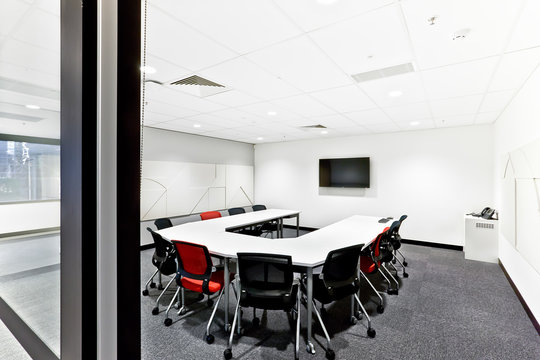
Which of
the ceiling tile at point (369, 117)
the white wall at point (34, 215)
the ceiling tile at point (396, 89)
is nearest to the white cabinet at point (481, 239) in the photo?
the ceiling tile at point (369, 117)

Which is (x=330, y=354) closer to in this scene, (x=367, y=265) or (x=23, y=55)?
(x=367, y=265)

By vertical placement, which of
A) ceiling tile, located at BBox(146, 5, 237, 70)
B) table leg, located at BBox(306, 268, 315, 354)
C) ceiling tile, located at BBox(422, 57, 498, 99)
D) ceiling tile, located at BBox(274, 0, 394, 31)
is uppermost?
ceiling tile, located at BBox(274, 0, 394, 31)

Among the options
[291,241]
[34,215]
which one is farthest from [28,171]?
[291,241]

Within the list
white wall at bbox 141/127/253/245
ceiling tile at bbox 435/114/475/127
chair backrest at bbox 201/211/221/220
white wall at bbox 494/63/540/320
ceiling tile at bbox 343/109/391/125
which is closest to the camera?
white wall at bbox 494/63/540/320

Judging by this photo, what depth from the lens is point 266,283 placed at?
2346 millimetres

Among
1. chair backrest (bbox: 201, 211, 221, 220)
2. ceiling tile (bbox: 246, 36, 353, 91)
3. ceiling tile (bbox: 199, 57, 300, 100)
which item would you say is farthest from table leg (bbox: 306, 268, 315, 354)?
chair backrest (bbox: 201, 211, 221, 220)

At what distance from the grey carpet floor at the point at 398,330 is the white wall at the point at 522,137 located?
0.89ft

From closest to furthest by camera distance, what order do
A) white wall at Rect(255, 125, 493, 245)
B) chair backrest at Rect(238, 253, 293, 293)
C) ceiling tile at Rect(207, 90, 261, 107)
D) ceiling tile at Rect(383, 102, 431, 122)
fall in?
chair backrest at Rect(238, 253, 293, 293)
ceiling tile at Rect(207, 90, 261, 107)
ceiling tile at Rect(383, 102, 431, 122)
white wall at Rect(255, 125, 493, 245)

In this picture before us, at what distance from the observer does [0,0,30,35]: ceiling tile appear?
3.81ft

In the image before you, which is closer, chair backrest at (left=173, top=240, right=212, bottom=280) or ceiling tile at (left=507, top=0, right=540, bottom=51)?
ceiling tile at (left=507, top=0, right=540, bottom=51)

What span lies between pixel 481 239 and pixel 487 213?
51cm

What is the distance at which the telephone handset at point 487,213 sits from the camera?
16.0 ft

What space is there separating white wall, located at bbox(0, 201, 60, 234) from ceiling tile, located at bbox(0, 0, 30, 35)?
0.80 metres

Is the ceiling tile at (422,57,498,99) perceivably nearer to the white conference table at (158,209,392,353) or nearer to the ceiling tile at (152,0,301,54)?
the ceiling tile at (152,0,301,54)
